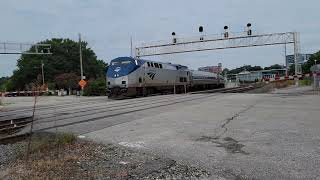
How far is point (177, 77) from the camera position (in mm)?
52844

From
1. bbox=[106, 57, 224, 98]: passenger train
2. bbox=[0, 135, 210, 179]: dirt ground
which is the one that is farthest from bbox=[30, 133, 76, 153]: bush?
bbox=[106, 57, 224, 98]: passenger train

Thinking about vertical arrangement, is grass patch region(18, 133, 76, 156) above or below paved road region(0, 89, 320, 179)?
above

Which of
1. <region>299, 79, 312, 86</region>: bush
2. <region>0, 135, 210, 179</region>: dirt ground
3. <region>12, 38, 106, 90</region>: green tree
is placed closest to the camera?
<region>0, 135, 210, 179</region>: dirt ground

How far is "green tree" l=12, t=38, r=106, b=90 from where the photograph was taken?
109 metres

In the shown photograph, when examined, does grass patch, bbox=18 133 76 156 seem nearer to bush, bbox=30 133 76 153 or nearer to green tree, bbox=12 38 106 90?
bush, bbox=30 133 76 153

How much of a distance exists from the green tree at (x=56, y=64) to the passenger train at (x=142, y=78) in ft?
191

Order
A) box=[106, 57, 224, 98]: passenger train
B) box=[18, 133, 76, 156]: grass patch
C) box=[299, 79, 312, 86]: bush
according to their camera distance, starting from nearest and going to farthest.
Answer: box=[18, 133, 76, 156]: grass patch < box=[106, 57, 224, 98]: passenger train < box=[299, 79, 312, 86]: bush

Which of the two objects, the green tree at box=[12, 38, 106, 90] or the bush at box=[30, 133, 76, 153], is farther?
the green tree at box=[12, 38, 106, 90]

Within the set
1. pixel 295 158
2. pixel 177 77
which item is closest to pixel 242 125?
pixel 295 158

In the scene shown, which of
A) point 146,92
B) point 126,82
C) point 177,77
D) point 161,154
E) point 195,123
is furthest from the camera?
point 177,77

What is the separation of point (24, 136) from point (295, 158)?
27.3 ft

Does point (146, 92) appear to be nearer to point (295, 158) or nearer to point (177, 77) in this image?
point (177, 77)

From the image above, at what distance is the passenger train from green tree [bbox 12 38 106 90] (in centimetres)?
5837

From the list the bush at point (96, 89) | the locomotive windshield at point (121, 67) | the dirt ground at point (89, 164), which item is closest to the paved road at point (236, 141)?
the dirt ground at point (89, 164)
